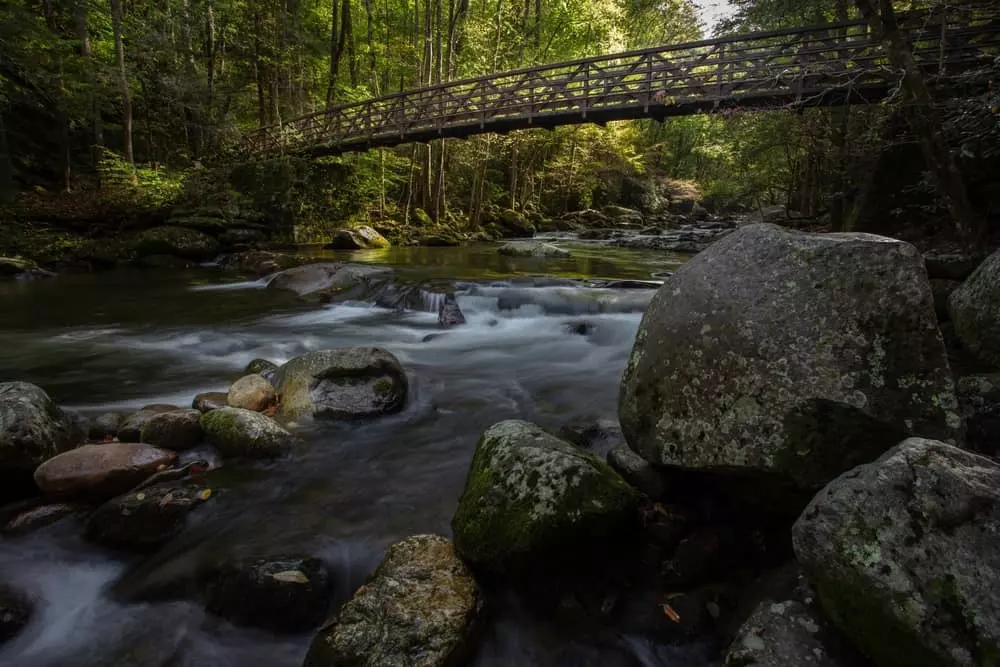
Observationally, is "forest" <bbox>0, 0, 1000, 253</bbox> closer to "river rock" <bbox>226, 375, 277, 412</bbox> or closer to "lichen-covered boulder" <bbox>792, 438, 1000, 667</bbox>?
"lichen-covered boulder" <bbox>792, 438, 1000, 667</bbox>

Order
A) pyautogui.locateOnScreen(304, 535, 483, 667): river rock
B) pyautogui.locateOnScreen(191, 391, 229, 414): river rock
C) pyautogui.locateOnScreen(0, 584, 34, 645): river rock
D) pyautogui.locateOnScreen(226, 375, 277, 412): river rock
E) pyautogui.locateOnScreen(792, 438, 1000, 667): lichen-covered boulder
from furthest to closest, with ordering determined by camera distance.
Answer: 1. pyautogui.locateOnScreen(226, 375, 277, 412): river rock
2. pyautogui.locateOnScreen(191, 391, 229, 414): river rock
3. pyautogui.locateOnScreen(0, 584, 34, 645): river rock
4. pyautogui.locateOnScreen(304, 535, 483, 667): river rock
5. pyautogui.locateOnScreen(792, 438, 1000, 667): lichen-covered boulder

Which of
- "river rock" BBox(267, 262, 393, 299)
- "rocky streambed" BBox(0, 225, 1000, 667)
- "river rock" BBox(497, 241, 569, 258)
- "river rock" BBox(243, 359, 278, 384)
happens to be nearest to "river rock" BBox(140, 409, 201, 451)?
"rocky streambed" BBox(0, 225, 1000, 667)

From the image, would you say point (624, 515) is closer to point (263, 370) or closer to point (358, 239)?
point (263, 370)

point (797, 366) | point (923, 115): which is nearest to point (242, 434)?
point (797, 366)

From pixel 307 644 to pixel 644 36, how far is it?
38811mm

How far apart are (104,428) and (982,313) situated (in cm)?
750

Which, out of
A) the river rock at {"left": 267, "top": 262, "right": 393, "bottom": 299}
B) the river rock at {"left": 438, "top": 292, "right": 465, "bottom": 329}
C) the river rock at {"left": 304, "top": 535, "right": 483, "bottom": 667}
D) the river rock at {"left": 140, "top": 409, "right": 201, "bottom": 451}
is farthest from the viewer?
the river rock at {"left": 267, "top": 262, "right": 393, "bottom": 299}

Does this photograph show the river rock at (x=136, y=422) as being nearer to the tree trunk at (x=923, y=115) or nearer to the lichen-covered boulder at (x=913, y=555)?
the lichen-covered boulder at (x=913, y=555)

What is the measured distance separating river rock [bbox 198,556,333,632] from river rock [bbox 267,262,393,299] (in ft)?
25.7

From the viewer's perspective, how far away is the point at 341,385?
4.93 metres

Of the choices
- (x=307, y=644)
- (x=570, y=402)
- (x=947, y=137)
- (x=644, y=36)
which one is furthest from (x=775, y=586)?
(x=644, y=36)

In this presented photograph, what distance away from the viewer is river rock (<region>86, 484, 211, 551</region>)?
3.14 meters

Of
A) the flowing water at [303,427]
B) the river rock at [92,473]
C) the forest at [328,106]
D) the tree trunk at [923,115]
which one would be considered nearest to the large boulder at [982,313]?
the tree trunk at [923,115]

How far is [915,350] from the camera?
2445 mm
